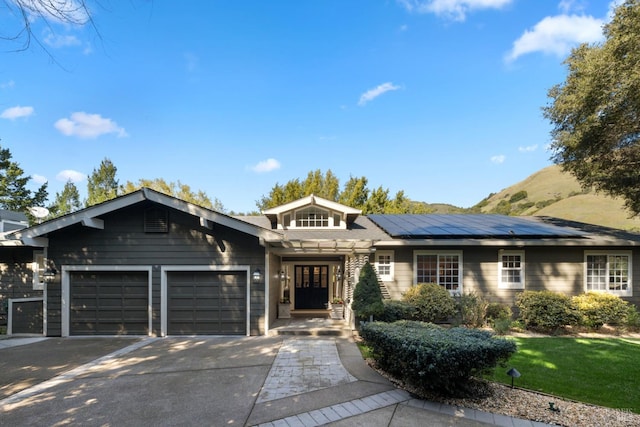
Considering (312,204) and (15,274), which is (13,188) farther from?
(312,204)

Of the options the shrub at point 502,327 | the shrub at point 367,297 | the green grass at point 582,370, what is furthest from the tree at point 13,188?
the green grass at point 582,370

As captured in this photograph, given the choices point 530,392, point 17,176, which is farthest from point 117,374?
point 17,176

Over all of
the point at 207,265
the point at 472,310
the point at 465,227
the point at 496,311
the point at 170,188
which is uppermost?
the point at 170,188

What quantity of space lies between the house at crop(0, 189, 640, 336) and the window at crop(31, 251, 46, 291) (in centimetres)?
3

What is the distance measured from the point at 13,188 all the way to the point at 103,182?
35.2 ft

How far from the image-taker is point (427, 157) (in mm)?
19891

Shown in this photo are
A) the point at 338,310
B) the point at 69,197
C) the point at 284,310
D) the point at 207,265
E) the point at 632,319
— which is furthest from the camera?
the point at 69,197

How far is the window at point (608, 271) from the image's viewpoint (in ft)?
35.7

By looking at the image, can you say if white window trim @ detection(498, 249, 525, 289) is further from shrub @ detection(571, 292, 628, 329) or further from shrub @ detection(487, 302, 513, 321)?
shrub @ detection(571, 292, 628, 329)

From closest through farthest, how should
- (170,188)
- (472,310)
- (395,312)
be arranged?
(395,312)
(472,310)
(170,188)

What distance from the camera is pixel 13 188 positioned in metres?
32.4

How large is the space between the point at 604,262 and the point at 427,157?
10704 millimetres

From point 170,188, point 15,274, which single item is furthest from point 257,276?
point 170,188

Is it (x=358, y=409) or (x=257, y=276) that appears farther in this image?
(x=257, y=276)
